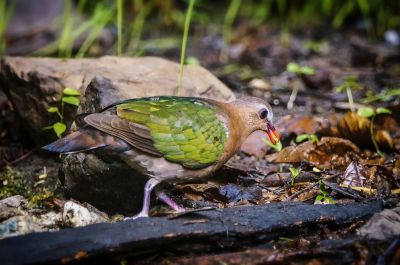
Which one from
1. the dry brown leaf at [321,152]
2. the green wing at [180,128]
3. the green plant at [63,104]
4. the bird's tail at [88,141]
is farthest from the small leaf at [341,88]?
the bird's tail at [88,141]

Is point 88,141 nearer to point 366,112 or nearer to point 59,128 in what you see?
point 59,128

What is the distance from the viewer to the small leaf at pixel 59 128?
14.8ft

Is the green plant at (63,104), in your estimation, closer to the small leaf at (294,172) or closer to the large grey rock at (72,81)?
the large grey rock at (72,81)

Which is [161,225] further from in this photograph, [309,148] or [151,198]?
[309,148]

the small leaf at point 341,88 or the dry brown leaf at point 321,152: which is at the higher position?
the small leaf at point 341,88

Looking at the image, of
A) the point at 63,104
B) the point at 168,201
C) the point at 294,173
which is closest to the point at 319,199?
the point at 294,173

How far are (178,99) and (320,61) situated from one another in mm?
4530

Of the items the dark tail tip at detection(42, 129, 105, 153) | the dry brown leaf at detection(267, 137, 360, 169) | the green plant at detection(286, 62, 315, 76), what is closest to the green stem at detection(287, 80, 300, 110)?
the green plant at detection(286, 62, 315, 76)

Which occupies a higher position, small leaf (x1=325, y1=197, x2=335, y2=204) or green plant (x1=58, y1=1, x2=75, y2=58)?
green plant (x1=58, y1=1, x2=75, y2=58)

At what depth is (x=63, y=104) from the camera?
15.3ft

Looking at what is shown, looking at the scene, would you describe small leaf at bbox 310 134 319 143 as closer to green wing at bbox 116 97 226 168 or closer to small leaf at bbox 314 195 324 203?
small leaf at bbox 314 195 324 203

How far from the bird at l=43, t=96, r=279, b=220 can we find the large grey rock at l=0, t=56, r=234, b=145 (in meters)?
0.86

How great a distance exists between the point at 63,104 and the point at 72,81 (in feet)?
0.82

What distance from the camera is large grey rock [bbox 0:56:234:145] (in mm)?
4766
